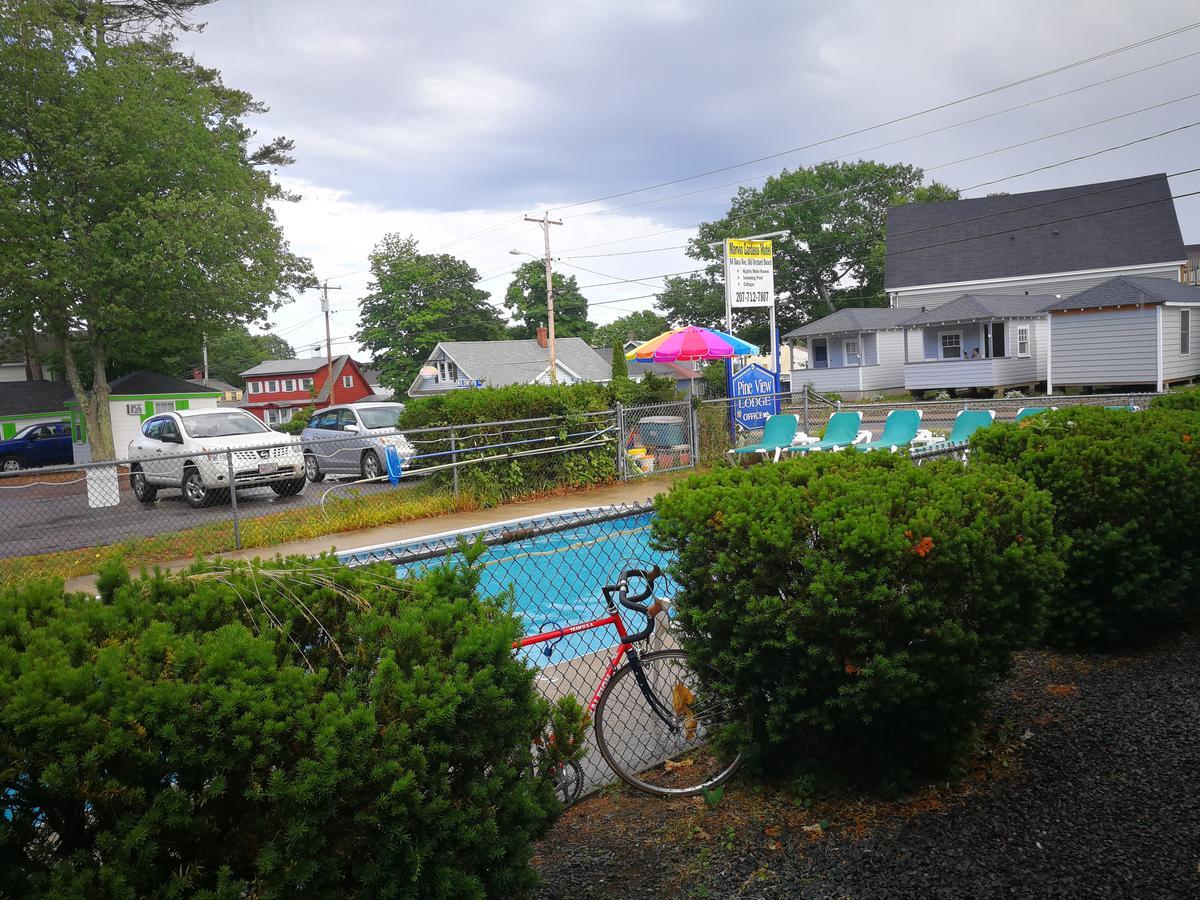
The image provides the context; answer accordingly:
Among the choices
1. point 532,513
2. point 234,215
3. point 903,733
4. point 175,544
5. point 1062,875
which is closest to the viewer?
point 1062,875

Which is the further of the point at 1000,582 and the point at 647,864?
the point at 1000,582

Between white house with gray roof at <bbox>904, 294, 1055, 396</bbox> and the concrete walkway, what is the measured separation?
68.7ft

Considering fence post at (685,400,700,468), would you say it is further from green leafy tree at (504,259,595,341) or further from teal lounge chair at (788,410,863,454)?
green leafy tree at (504,259,595,341)

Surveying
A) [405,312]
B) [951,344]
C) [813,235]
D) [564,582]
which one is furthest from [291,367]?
[564,582]

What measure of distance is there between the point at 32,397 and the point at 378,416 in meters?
26.8

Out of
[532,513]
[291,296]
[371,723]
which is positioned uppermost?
[291,296]

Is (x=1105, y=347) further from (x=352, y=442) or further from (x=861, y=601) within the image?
(x=861, y=601)

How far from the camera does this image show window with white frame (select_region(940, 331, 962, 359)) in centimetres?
3378

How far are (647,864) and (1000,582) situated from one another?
170cm

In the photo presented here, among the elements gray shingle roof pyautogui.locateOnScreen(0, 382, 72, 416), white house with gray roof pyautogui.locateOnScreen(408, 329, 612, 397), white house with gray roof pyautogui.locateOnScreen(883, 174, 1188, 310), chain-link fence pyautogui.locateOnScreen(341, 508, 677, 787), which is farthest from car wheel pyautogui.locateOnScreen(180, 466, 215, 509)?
white house with gray roof pyautogui.locateOnScreen(408, 329, 612, 397)

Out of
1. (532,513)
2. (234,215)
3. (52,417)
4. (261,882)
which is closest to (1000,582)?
(261,882)

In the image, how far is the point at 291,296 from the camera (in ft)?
116

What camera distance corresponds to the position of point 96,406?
1183 inches

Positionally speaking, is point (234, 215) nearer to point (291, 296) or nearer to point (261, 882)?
point (291, 296)
